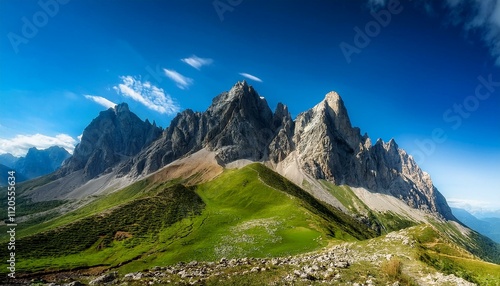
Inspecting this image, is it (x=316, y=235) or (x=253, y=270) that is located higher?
(x=253, y=270)

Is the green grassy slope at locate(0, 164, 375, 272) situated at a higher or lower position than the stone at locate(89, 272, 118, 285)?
lower

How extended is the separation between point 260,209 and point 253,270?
102899mm

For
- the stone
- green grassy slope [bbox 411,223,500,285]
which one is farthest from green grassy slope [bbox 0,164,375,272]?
the stone

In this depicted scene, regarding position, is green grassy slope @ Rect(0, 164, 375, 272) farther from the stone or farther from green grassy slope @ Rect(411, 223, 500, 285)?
the stone

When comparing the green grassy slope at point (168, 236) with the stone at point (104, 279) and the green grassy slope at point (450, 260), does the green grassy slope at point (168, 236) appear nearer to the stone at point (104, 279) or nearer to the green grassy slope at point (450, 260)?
the green grassy slope at point (450, 260)

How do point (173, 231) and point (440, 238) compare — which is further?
point (173, 231)

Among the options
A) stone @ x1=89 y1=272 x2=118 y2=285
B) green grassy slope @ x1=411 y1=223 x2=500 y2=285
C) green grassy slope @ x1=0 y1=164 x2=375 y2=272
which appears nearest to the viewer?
stone @ x1=89 y1=272 x2=118 y2=285

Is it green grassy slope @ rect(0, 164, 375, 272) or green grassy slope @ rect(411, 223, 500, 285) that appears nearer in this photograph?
green grassy slope @ rect(411, 223, 500, 285)

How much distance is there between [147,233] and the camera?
91.9m

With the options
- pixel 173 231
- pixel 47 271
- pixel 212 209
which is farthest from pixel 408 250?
pixel 212 209

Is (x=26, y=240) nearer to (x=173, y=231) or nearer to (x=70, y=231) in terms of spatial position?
(x=70, y=231)

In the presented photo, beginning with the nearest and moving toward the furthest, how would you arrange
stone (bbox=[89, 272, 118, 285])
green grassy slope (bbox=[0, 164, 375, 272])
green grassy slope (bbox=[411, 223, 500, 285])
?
stone (bbox=[89, 272, 118, 285]) → green grassy slope (bbox=[411, 223, 500, 285]) → green grassy slope (bbox=[0, 164, 375, 272])

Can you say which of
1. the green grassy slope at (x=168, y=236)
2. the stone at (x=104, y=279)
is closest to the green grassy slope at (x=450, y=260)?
the green grassy slope at (x=168, y=236)

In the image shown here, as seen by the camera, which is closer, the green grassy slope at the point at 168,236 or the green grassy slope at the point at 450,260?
the green grassy slope at the point at 450,260
